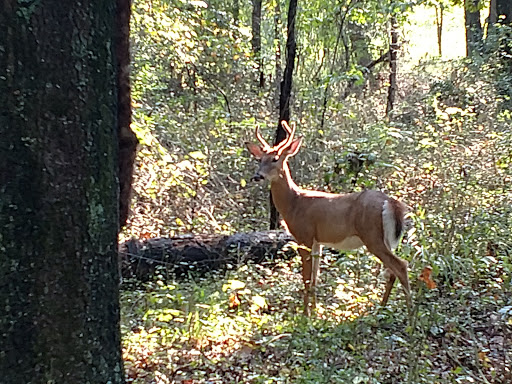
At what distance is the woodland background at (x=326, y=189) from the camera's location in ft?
14.6

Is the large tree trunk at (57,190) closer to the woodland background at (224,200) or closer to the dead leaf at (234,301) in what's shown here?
the woodland background at (224,200)

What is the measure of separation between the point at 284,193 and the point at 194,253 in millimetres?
1394

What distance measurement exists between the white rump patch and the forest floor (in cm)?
45

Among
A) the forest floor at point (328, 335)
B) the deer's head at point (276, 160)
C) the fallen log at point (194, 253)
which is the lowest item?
the forest floor at point (328, 335)

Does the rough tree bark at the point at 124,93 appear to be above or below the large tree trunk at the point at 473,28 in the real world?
below

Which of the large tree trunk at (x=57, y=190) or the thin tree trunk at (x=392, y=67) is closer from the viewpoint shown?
the large tree trunk at (x=57, y=190)

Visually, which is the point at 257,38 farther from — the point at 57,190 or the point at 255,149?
the point at 57,190

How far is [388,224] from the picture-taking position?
5.92 m

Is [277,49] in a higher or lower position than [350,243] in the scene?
higher

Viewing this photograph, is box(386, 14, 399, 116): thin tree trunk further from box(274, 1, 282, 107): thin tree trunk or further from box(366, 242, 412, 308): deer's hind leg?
box(366, 242, 412, 308): deer's hind leg

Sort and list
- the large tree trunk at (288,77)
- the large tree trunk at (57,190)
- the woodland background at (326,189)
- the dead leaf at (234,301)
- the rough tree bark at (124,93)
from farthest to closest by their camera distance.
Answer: the large tree trunk at (288,77) < the dead leaf at (234,301) < the woodland background at (326,189) < the rough tree bark at (124,93) < the large tree trunk at (57,190)

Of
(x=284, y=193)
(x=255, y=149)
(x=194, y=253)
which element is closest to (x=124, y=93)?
Result: (x=284, y=193)

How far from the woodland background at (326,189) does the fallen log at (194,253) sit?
126 millimetres

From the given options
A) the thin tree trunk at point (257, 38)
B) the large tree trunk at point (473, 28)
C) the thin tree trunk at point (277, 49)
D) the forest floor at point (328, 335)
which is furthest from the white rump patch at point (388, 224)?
the thin tree trunk at point (257, 38)
